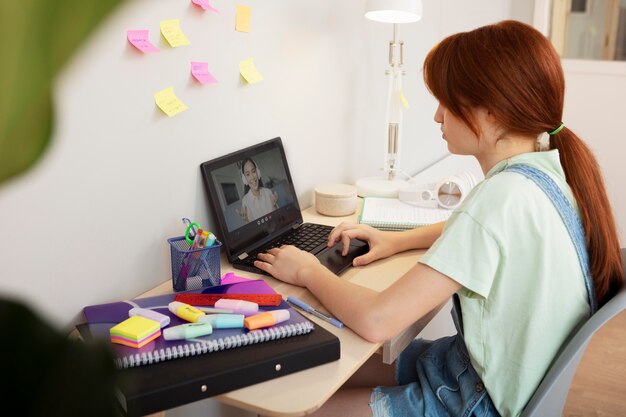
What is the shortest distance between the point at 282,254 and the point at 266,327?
28 centimetres

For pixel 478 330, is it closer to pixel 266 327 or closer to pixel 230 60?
pixel 266 327

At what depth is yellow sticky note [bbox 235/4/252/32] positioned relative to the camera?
4.60 feet

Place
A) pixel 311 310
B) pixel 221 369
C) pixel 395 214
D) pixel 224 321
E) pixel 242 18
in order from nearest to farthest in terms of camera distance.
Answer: pixel 221 369
pixel 224 321
pixel 311 310
pixel 242 18
pixel 395 214

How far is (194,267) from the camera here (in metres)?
1.19

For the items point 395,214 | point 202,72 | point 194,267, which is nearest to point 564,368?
point 194,267

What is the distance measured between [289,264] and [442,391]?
37 centimetres

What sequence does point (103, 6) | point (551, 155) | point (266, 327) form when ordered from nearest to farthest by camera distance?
1. point (103, 6)
2. point (266, 327)
3. point (551, 155)

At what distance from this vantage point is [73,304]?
3.58 feet

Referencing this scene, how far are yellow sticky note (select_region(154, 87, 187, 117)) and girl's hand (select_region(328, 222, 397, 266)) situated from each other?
1.41ft

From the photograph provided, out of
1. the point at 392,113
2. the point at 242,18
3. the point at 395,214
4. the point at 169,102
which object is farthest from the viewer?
the point at 392,113

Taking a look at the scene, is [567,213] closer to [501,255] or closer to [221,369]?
[501,255]

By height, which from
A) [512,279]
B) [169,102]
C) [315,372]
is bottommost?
[315,372]

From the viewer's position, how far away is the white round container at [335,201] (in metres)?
1.70

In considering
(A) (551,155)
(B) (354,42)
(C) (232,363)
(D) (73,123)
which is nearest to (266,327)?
(C) (232,363)
